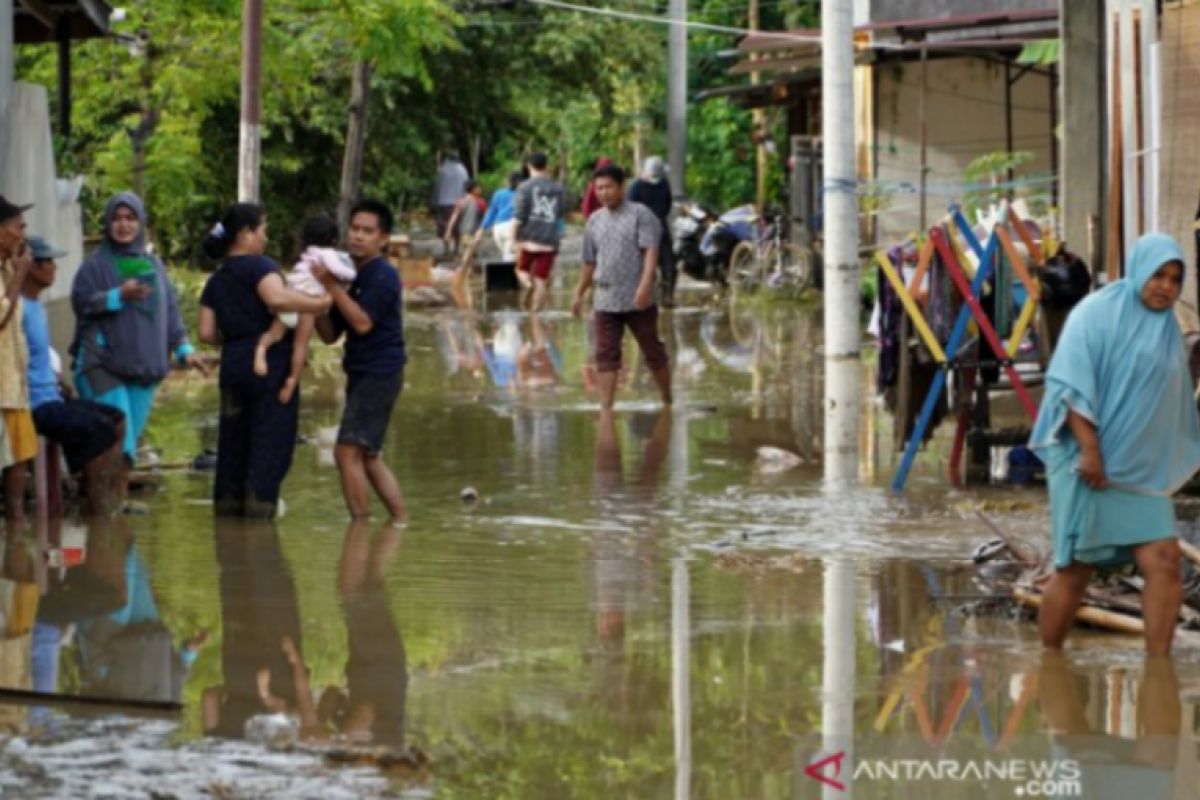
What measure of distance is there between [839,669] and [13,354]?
15.7 feet

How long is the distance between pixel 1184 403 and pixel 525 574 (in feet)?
10.5

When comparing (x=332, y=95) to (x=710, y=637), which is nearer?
(x=710, y=637)

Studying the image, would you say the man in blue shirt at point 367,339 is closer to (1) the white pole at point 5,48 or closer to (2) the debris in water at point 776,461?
(2) the debris in water at point 776,461

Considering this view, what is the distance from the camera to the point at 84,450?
11.7 m

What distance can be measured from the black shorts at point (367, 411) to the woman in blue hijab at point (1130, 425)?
4342mm

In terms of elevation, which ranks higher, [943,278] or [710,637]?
[943,278]

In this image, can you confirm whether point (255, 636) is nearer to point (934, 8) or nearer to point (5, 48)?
point (5, 48)

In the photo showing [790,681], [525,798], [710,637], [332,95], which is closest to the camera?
[525,798]

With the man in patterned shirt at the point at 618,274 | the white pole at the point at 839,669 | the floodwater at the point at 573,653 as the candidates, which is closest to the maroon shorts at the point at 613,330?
the man in patterned shirt at the point at 618,274

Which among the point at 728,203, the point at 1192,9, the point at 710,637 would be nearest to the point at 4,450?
the point at 710,637

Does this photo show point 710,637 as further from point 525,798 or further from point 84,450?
point 84,450

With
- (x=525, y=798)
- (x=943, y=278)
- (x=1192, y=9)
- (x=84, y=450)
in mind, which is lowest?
(x=525, y=798)

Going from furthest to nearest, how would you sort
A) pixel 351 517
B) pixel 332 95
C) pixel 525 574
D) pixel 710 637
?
1. pixel 332 95
2. pixel 351 517
3. pixel 525 574
4. pixel 710 637

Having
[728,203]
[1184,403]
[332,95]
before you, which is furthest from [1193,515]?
[728,203]
